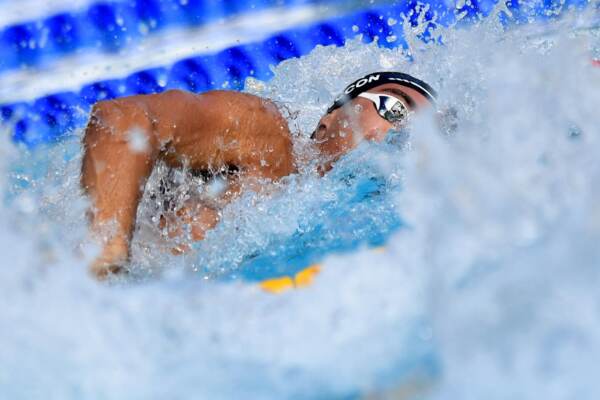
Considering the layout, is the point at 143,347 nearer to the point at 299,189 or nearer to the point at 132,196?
the point at 132,196

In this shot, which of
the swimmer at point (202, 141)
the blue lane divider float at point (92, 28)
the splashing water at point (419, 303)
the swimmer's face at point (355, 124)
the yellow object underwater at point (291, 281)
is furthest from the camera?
the blue lane divider float at point (92, 28)

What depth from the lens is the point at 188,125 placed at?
1632mm

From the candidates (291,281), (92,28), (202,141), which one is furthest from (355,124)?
(92,28)

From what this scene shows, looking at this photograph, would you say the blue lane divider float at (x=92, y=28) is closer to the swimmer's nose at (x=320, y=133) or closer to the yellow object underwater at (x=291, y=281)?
the swimmer's nose at (x=320, y=133)

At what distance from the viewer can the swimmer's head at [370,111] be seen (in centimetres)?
194

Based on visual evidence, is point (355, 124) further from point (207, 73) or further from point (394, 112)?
point (207, 73)

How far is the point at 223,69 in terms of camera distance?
2.68m

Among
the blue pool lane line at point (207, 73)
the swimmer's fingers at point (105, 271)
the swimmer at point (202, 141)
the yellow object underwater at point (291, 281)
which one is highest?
the blue pool lane line at point (207, 73)

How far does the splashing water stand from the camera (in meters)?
0.84

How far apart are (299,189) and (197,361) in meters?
0.81

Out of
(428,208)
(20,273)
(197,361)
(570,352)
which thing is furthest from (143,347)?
(570,352)

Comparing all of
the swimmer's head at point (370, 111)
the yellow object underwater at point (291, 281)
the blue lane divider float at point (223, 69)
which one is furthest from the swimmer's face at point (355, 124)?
the blue lane divider float at point (223, 69)

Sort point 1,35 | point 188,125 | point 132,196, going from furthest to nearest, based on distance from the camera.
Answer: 1. point 1,35
2. point 188,125
3. point 132,196

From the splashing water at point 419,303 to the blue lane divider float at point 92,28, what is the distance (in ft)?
4.47
